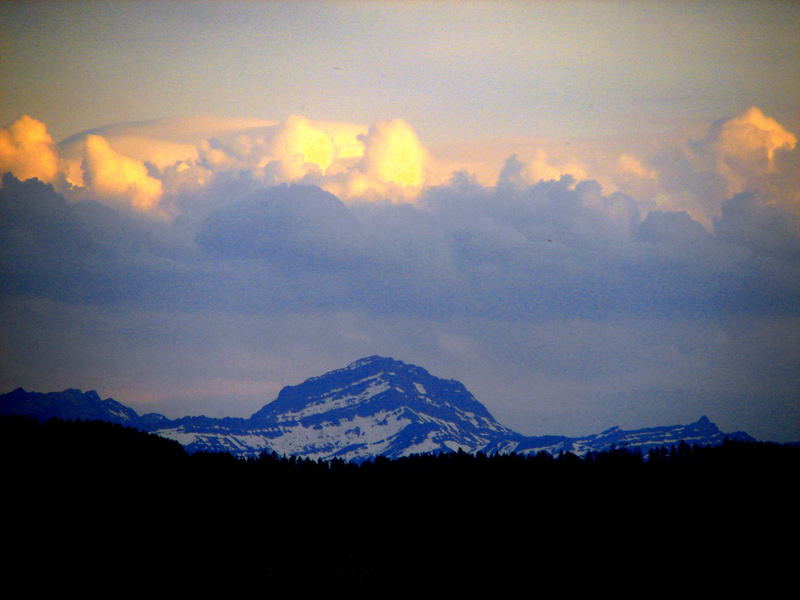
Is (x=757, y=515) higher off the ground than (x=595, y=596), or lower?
higher

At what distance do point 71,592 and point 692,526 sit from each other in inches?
4082

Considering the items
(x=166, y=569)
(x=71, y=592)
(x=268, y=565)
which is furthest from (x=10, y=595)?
(x=268, y=565)

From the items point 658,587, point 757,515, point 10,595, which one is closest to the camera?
point 10,595

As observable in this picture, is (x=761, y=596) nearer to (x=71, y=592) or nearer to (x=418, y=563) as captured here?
(x=418, y=563)

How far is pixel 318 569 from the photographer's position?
199000 millimetres

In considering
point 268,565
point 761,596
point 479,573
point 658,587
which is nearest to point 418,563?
point 479,573

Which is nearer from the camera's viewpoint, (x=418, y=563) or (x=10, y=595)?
(x=10, y=595)

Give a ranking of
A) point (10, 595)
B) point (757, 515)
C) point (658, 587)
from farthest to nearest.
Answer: point (757, 515) < point (658, 587) < point (10, 595)

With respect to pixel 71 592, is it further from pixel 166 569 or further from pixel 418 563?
pixel 418 563

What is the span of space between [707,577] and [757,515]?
62.2 ft

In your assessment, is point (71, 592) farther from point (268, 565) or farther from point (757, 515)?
point (757, 515)

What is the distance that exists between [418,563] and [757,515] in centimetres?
5875

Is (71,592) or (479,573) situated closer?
(71,592)

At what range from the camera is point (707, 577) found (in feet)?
610
